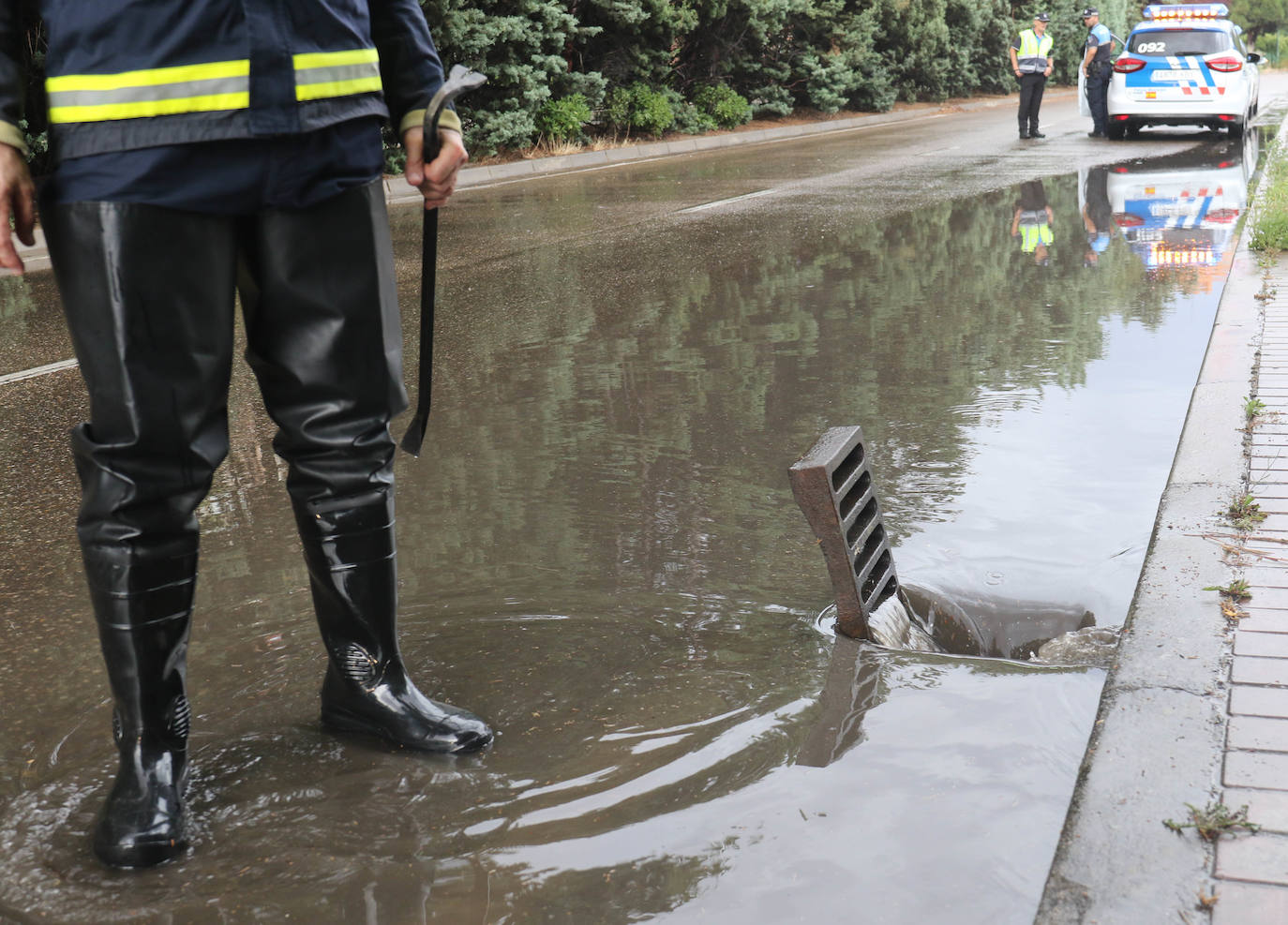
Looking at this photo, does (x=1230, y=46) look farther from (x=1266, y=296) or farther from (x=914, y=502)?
(x=914, y=502)

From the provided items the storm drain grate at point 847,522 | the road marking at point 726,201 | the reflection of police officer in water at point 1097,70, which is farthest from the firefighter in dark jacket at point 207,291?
the reflection of police officer in water at point 1097,70

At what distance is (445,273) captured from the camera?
28.8 ft

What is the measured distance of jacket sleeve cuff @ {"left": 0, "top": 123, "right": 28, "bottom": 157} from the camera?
2000 millimetres

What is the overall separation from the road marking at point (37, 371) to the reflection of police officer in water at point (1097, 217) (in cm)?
568

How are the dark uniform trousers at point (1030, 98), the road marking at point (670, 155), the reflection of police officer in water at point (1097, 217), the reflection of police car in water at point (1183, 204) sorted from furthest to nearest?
the dark uniform trousers at point (1030, 98) → the road marking at point (670, 155) → the reflection of police officer in water at point (1097, 217) → the reflection of police car in water at point (1183, 204)

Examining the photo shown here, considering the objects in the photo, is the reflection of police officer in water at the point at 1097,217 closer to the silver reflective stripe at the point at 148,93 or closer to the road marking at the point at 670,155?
the road marking at the point at 670,155

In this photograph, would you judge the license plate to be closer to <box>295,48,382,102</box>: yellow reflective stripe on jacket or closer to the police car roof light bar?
the police car roof light bar

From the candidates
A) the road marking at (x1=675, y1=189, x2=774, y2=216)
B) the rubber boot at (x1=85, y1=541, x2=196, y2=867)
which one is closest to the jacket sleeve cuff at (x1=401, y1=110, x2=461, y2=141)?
the rubber boot at (x1=85, y1=541, x2=196, y2=867)

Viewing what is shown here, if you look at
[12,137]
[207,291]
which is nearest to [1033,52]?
[207,291]

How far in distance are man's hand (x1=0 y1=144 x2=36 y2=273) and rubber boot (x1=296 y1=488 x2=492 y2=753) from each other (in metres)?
0.63

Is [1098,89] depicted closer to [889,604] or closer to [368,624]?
[889,604]

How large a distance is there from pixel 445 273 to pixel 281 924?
710cm

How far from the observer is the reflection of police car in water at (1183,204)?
844 centimetres

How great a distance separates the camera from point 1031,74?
66.8 feet
